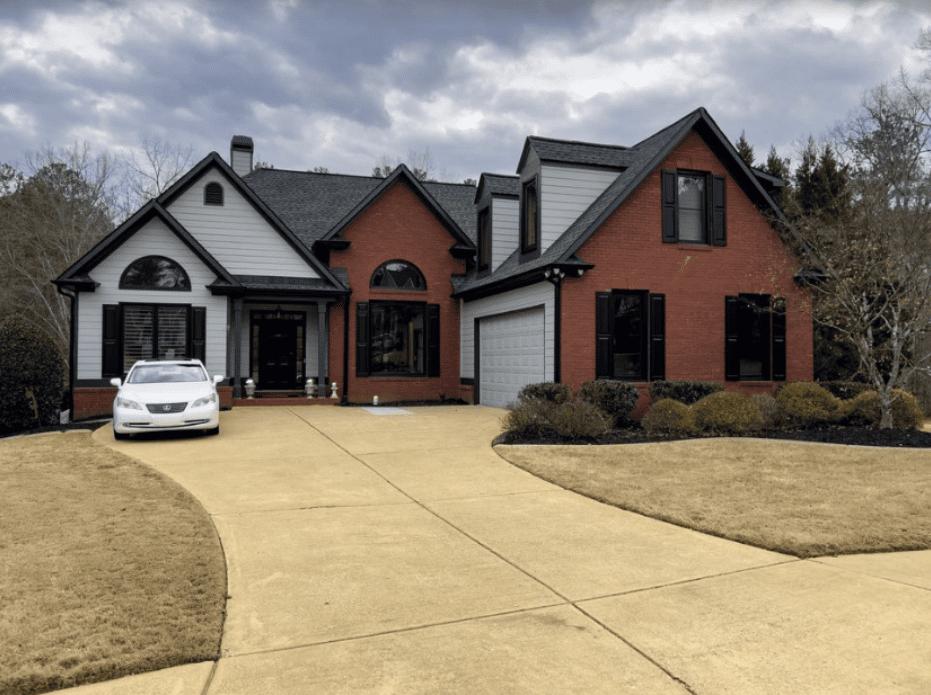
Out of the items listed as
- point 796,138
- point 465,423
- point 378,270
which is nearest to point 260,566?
point 465,423

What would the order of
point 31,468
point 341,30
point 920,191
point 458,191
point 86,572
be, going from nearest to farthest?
point 86,572 → point 31,468 → point 341,30 → point 920,191 → point 458,191

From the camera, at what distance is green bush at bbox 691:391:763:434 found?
11672 millimetres

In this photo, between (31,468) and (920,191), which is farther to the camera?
(920,191)

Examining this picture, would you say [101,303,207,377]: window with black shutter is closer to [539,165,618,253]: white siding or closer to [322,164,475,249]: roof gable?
[322,164,475,249]: roof gable

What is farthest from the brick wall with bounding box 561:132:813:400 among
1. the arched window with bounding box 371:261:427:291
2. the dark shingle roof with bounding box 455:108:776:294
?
the arched window with bounding box 371:261:427:291

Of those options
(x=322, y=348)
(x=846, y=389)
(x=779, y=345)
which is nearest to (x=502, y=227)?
(x=322, y=348)

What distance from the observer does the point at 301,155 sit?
4344 cm

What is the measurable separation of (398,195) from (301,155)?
86.6 ft

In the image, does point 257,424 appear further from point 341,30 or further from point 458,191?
point 458,191

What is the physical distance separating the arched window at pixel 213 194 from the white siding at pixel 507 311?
748 centimetres

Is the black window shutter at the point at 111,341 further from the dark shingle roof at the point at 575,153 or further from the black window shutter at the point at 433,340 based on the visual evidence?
the dark shingle roof at the point at 575,153

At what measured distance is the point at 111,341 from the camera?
53.4ft

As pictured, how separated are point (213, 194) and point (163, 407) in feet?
27.9

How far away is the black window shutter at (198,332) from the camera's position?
55.2 feet
